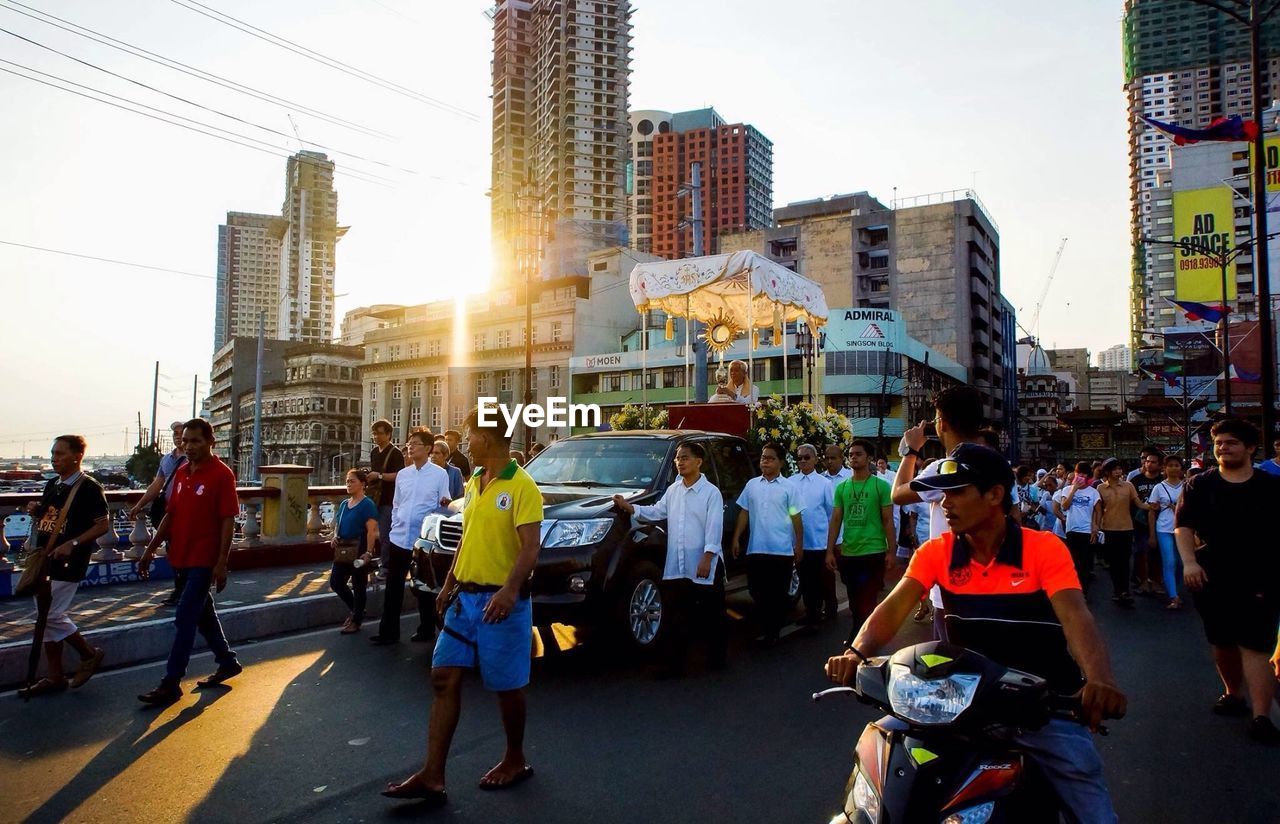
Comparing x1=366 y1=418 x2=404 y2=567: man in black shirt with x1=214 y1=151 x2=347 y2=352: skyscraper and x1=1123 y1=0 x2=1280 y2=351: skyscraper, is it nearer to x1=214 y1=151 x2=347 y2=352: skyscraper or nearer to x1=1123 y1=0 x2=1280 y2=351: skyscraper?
x1=214 y1=151 x2=347 y2=352: skyscraper

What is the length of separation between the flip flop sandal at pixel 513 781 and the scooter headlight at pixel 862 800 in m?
2.22

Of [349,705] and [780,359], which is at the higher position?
[780,359]

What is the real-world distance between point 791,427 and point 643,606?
479 cm

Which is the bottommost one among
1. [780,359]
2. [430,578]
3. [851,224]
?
[430,578]

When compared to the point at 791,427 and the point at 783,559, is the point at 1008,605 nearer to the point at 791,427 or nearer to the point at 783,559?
the point at 783,559

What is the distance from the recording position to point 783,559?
7.67 metres

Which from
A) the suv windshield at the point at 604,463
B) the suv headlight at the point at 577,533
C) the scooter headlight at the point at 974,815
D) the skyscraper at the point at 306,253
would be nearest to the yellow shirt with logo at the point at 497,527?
the suv headlight at the point at 577,533

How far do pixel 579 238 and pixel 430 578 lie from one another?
93.4m

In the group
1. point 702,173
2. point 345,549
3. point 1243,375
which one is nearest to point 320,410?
point 702,173

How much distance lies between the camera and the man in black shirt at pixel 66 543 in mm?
5879

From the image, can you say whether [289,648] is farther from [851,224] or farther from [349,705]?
[851,224]

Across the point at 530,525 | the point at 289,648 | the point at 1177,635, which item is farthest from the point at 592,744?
the point at 1177,635

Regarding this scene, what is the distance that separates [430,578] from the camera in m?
7.08

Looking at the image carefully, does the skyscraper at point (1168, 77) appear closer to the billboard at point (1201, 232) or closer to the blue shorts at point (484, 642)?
the billboard at point (1201, 232)
